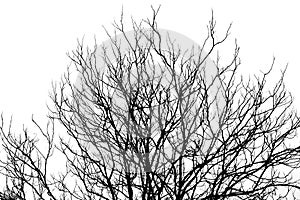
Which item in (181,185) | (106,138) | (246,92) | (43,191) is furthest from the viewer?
(43,191)

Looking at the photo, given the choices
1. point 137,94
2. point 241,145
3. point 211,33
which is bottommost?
point 241,145

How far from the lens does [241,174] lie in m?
8.31

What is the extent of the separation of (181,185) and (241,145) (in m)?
1.31

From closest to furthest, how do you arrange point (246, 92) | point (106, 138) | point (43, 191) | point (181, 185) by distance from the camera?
point (181, 185) < point (106, 138) < point (246, 92) < point (43, 191)

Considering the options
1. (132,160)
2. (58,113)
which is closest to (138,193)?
(132,160)

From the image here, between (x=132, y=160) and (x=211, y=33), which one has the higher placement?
(x=211, y=33)

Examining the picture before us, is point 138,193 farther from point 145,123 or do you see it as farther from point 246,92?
point 246,92

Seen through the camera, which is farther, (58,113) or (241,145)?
(58,113)

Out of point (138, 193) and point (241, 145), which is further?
point (138, 193)

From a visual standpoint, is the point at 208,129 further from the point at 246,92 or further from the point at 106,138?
the point at 106,138

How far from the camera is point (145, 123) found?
858 cm

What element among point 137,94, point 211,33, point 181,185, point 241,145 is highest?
point 211,33

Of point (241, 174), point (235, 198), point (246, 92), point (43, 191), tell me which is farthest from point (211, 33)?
point (43, 191)

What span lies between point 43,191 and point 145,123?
10.9 ft
